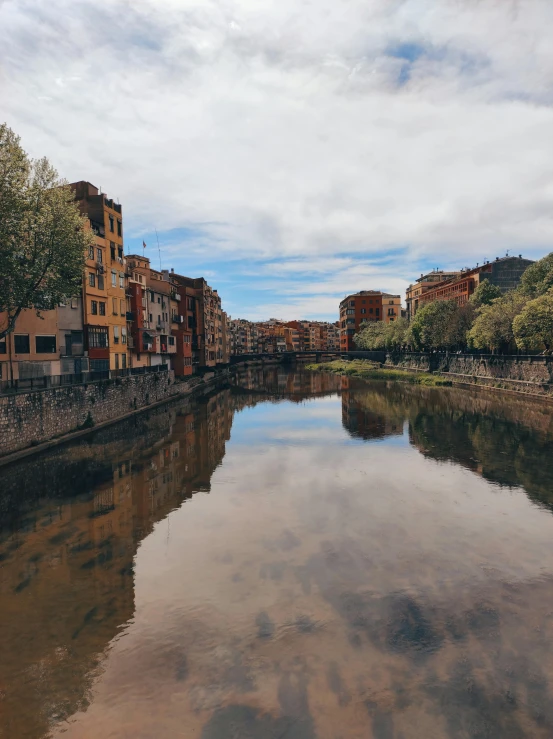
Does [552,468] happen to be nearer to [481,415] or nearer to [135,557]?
[481,415]

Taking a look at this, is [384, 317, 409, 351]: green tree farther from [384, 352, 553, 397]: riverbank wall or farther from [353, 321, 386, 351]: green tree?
A: [384, 352, 553, 397]: riverbank wall

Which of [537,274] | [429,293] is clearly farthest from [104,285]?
[429,293]

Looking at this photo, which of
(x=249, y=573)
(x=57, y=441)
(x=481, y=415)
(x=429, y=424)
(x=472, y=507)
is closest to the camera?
(x=249, y=573)

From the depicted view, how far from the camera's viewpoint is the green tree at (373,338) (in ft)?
460

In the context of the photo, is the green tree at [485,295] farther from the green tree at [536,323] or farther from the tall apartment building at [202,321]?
the tall apartment building at [202,321]

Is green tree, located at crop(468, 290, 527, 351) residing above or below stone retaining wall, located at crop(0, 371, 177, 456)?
above

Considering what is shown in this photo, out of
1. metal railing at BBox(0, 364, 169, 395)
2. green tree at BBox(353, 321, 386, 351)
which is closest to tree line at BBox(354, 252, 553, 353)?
green tree at BBox(353, 321, 386, 351)

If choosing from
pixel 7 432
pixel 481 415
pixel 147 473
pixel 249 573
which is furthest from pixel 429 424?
pixel 7 432

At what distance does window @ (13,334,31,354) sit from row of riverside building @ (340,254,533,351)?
348 feet

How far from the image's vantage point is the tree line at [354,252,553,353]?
57.7 meters

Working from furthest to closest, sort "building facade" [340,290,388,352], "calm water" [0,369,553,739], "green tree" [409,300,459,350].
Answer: "building facade" [340,290,388,352], "green tree" [409,300,459,350], "calm water" [0,369,553,739]

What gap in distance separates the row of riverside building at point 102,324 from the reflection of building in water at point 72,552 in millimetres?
11587

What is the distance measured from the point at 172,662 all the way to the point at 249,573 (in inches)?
181

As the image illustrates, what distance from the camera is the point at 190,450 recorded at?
1387 inches
